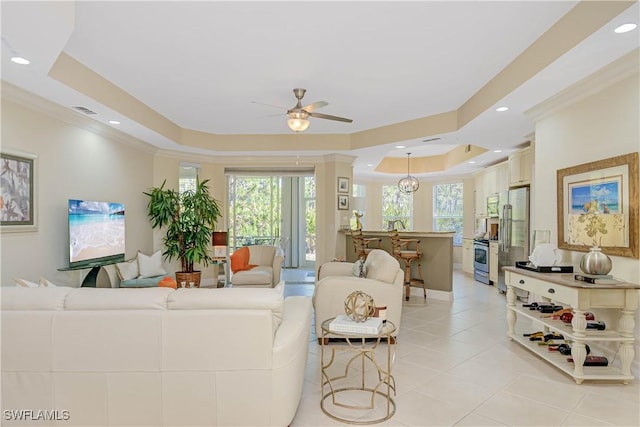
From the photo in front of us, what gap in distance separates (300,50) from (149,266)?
3998 mm

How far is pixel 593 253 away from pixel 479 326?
1.95 metres

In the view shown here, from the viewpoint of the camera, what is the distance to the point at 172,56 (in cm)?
355

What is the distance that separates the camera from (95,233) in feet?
15.7

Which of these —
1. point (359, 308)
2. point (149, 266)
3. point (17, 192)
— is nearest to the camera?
point (359, 308)

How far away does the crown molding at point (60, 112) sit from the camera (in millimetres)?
3620

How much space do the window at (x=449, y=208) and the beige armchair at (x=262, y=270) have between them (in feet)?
18.3

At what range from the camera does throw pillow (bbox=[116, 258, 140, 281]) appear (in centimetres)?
518

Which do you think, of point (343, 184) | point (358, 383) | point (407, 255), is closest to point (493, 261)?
point (407, 255)

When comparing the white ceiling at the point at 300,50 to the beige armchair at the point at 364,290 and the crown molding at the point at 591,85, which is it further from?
the beige armchair at the point at 364,290

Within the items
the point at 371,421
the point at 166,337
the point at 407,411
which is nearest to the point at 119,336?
the point at 166,337

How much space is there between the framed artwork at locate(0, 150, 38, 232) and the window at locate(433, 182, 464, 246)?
909 cm

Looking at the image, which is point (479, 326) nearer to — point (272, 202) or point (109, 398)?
point (109, 398)

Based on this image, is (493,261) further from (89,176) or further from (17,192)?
(17,192)

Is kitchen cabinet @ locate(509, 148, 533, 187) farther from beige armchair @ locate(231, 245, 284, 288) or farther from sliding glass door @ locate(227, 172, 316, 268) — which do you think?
sliding glass door @ locate(227, 172, 316, 268)
